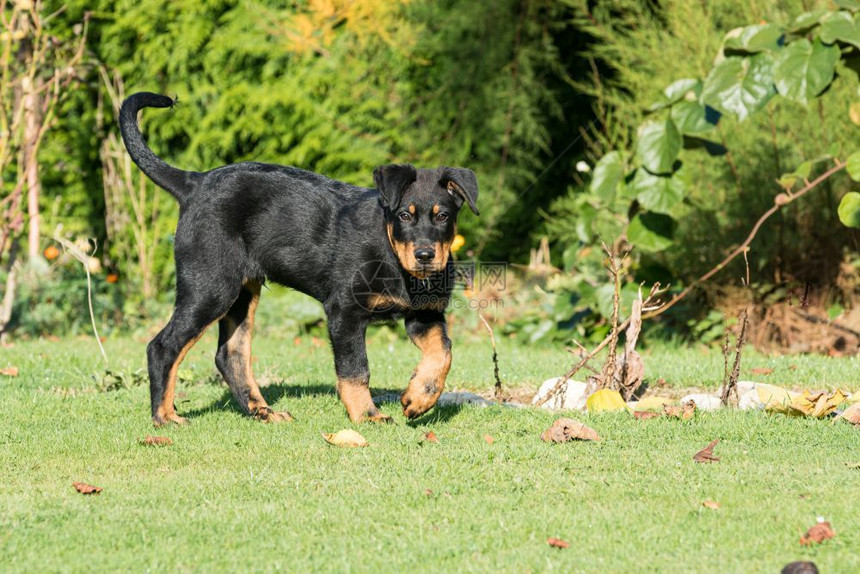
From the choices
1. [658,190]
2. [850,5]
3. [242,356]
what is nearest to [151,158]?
[242,356]

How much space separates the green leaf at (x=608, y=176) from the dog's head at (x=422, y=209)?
2.26 meters

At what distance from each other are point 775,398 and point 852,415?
47cm

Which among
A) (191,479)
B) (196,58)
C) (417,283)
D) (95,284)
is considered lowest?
(95,284)

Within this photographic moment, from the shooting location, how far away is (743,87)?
614cm

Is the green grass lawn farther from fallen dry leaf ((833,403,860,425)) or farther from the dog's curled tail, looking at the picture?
the dog's curled tail

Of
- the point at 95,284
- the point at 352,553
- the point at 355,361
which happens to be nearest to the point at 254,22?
the point at 95,284

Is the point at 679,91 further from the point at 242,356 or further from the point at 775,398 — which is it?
the point at 242,356

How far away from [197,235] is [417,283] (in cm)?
119

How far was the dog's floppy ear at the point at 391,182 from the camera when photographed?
4930mm

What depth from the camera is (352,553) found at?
3.25m

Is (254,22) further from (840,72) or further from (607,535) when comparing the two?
(607,535)

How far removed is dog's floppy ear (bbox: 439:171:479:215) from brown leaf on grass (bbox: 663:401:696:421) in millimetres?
1401

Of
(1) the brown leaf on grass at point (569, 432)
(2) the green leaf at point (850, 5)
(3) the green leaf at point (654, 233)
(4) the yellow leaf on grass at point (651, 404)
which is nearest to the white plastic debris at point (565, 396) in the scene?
(4) the yellow leaf on grass at point (651, 404)

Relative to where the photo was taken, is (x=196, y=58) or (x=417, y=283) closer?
(x=417, y=283)
